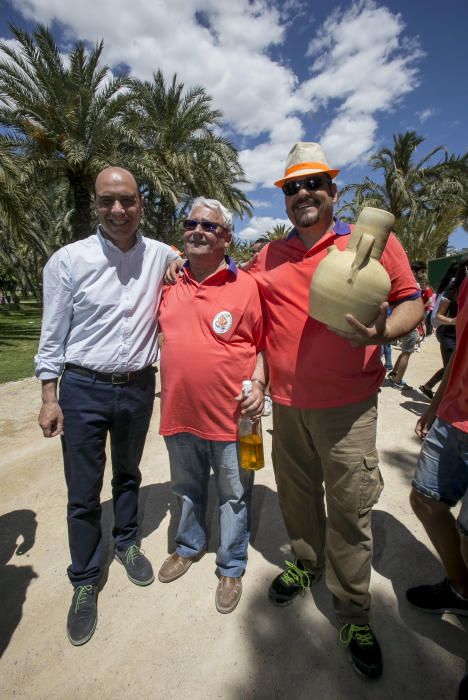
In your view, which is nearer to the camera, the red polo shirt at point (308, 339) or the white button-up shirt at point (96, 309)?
the red polo shirt at point (308, 339)

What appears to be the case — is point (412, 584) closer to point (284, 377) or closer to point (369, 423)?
point (369, 423)

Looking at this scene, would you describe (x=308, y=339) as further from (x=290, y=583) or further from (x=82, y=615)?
(x=82, y=615)

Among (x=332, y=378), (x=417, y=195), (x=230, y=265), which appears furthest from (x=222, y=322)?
(x=417, y=195)

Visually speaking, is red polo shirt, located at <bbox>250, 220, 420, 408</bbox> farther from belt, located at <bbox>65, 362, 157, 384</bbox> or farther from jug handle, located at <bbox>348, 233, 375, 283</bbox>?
belt, located at <bbox>65, 362, 157, 384</bbox>

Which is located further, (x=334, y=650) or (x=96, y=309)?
(x=96, y=309)

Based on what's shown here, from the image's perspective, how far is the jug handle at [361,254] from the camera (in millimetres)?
1448

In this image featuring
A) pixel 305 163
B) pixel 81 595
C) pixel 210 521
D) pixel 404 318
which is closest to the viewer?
pixel 404 318

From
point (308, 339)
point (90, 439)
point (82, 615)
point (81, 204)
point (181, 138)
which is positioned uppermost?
point (181, 138)

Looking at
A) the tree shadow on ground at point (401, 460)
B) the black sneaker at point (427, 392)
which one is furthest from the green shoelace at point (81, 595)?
the black sneaker at point (427, 392)

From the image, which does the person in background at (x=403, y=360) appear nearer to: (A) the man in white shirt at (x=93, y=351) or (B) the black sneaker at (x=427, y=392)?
(B) the black sneaker at (x=427, y=392)

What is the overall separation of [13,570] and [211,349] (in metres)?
2.04

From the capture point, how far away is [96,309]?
2109 millimetres

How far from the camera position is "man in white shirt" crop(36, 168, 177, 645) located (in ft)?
6.77

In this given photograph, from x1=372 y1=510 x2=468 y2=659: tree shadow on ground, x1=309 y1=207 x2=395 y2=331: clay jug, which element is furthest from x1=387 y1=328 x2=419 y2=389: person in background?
x1=309 y1=207 x2=395 y2=331: clay jug
